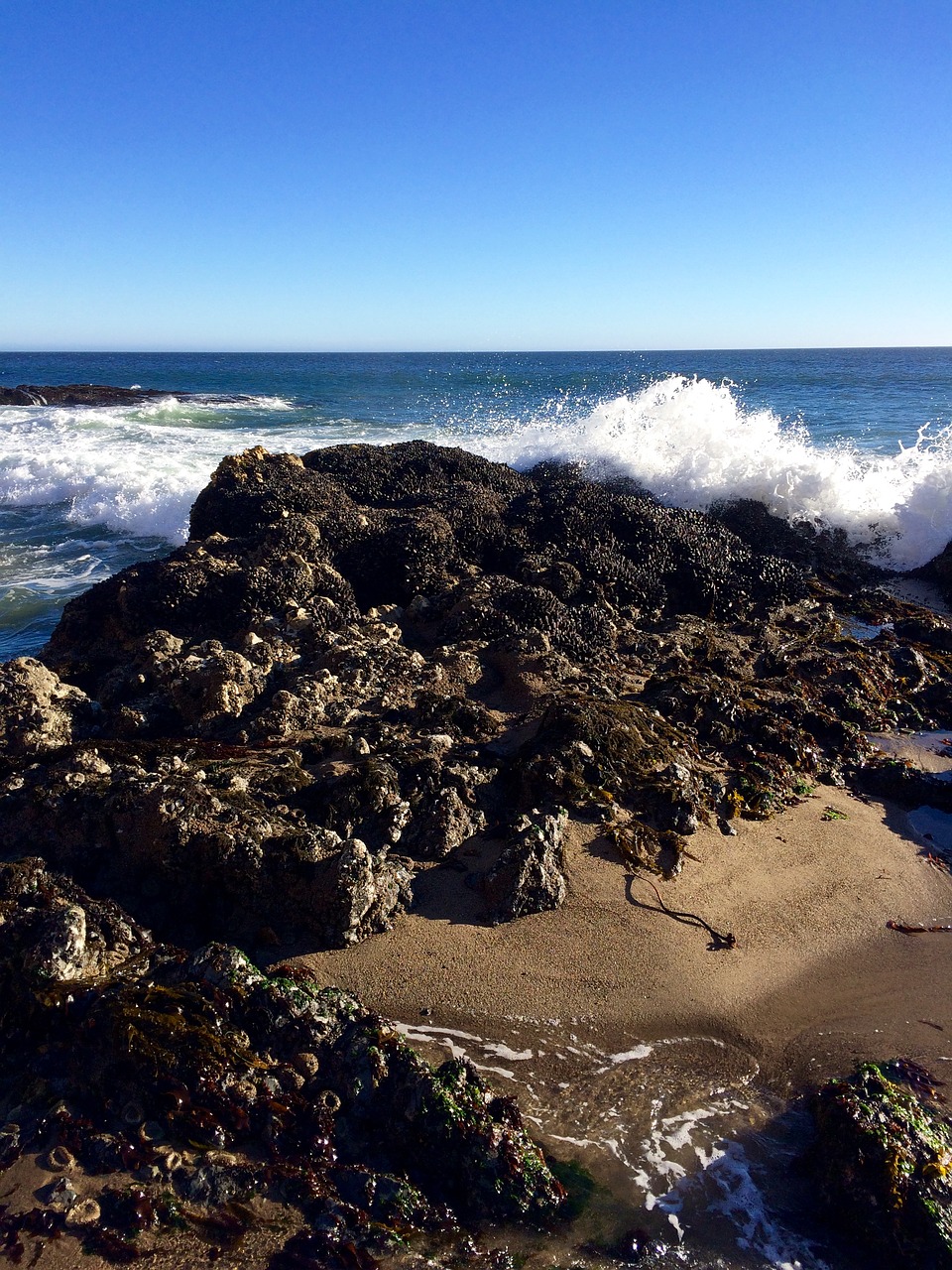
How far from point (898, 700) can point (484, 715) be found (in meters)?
3.13

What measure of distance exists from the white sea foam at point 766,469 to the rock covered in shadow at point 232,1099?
25.6 feet

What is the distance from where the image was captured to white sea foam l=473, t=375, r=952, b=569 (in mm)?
8750

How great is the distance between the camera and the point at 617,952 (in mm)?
3445

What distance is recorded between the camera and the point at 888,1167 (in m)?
2.50

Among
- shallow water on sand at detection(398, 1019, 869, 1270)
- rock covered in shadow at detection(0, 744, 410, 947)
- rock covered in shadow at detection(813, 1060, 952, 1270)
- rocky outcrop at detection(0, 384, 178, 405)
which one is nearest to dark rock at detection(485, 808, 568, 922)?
rock covered in shadow at detection(0, 744, 410, 947)

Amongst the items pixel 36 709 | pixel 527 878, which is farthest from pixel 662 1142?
pixel 36 709

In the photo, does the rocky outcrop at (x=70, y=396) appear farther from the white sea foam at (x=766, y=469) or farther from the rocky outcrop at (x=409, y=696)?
the rocky outcrop at (x=409, y=696)

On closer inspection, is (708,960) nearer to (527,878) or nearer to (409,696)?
(527,878)

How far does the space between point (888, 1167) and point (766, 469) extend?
8061 millimetres

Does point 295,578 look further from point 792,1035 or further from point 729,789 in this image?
point 792,1035

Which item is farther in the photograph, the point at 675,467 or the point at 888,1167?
the point at 675,467

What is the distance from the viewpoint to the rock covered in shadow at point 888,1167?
240 cm

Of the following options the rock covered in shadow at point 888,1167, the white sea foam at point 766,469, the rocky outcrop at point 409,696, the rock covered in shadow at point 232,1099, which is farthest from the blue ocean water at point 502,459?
the rock covered in shadow at point 888,1167

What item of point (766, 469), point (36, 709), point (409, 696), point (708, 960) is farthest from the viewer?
point (766, 469)
